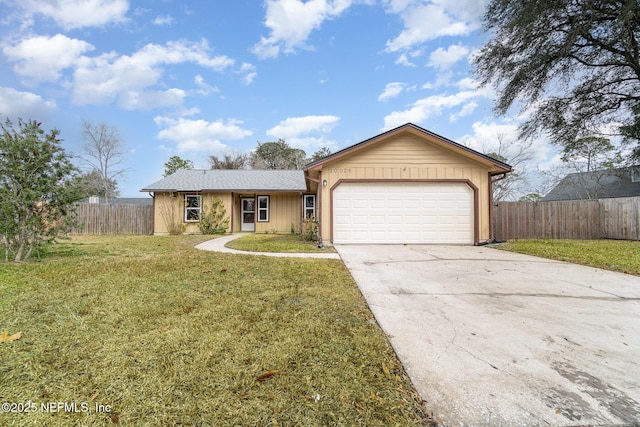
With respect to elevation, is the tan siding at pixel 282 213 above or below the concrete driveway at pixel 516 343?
above

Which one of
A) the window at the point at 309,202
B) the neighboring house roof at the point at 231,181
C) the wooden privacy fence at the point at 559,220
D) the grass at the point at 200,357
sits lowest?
the grass at the point at 200,357

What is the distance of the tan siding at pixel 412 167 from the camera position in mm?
9305

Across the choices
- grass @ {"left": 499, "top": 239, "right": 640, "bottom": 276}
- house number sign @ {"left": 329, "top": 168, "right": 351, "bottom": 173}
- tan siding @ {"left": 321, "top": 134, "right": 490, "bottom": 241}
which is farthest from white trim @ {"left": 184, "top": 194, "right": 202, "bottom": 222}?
grass @ {"left": 499, "top": 239, "right": 640, "bottom": 276}

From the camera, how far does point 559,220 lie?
1180 cm

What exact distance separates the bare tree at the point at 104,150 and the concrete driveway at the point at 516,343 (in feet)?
94.2

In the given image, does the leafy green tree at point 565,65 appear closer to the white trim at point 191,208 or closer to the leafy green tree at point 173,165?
the white trim at point 191,208

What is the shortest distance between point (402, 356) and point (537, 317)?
6.20ft

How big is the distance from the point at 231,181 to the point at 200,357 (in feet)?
49.7

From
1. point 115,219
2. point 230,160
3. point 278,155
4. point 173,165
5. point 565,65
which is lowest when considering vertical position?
point 115,219

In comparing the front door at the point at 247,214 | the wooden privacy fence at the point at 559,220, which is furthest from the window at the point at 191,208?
the wooden privacy fence at the point at 559,220

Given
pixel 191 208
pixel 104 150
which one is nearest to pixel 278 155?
pixel 104 150

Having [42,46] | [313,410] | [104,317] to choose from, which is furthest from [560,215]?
[42,46]

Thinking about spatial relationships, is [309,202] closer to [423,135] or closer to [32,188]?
[423,135]

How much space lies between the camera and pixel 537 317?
296 cm
